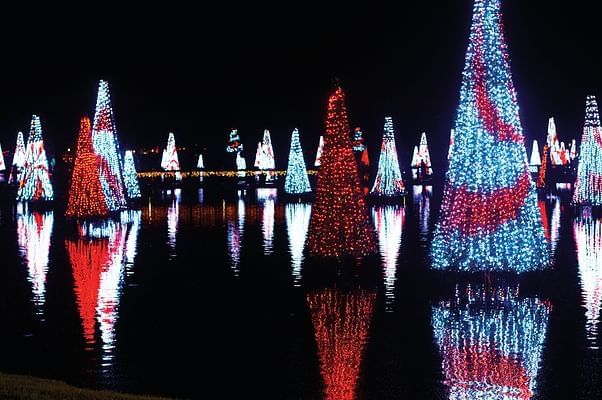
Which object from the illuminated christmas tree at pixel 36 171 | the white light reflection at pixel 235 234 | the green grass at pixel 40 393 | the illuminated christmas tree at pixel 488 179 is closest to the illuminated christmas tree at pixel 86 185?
the white light reflection at pixel 235 234

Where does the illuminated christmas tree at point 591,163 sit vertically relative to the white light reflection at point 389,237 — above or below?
above

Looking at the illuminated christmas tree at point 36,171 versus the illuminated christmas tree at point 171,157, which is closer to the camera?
the illuminated christmas tree at point 36,171

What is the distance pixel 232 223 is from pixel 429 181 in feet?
105

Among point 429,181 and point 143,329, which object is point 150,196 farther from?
point 143,329

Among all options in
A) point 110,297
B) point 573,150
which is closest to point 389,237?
point 110,297

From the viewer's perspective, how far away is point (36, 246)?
68.6 feet

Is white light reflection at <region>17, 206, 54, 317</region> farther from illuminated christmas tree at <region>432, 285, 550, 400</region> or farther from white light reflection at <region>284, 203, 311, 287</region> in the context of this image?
illuminated christmas tree at <region>432, 285, 550, 400</region>

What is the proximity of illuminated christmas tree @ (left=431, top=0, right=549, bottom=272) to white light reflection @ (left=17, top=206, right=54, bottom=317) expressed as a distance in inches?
236

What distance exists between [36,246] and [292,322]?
35.6 feet

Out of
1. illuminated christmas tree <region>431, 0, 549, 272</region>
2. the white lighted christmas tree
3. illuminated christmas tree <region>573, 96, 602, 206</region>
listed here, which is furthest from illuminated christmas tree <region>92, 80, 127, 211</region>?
the white lighted christmas tree

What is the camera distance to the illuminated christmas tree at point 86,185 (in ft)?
91.7

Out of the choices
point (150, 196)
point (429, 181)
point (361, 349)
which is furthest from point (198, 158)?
point (361, 349)

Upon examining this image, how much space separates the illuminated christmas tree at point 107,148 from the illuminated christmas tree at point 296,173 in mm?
11036

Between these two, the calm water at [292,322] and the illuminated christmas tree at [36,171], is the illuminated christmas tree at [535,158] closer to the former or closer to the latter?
the illuminated christmas tree at [36,171]
